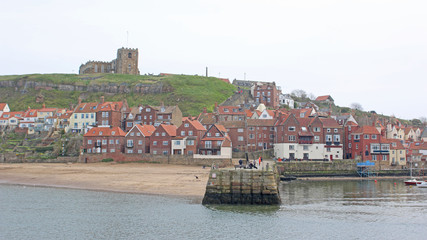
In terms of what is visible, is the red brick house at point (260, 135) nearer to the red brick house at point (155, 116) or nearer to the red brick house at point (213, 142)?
the red brick house at point (213, 142)

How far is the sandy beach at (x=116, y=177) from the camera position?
2063 inches

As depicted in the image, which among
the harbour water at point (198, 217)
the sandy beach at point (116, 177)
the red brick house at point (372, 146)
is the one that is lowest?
the harbour water at point (198, 217)

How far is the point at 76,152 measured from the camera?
82750 millimetres

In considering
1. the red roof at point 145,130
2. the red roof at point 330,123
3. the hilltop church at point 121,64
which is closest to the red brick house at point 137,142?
the red roof at point 145,130

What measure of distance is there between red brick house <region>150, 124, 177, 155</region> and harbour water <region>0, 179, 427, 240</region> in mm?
27099

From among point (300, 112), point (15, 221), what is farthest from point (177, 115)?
point (15, 221)

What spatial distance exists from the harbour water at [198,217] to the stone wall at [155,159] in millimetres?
22947

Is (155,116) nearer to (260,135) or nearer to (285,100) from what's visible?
(260,135)

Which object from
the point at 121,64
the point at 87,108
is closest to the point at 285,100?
the point at 87,108

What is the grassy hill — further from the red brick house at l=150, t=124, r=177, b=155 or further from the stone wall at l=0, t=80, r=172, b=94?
the red brick house at l=150, t=124, r=177, b=155

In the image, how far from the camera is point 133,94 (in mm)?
Result: 134125

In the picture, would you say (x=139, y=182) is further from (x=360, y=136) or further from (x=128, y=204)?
(x=360, y=136)

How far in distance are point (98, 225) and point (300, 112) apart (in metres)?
70.2

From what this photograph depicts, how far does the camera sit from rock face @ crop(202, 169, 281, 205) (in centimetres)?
3931
